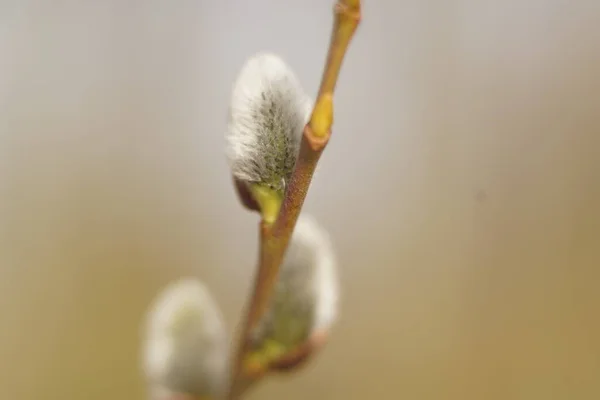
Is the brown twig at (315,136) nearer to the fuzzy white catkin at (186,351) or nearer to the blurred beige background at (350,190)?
the fuzzy white catkin at (186,351)

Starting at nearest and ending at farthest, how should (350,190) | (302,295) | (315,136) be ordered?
(315,136) → (302,295) → (350,190)

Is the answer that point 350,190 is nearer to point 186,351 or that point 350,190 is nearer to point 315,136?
point 186,351

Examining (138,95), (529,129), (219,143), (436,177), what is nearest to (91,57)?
(138,95)

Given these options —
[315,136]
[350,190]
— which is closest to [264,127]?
[315,136]

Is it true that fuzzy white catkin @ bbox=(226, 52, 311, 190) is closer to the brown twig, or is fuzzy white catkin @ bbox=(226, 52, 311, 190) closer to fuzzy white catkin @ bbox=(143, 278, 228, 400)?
the brown twig

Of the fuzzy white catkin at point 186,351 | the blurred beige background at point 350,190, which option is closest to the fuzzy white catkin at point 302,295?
the fuzzy white catkin at point 186,351

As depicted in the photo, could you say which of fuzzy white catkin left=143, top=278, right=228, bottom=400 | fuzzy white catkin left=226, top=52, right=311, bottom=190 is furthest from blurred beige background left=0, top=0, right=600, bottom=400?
fuzzy white catkin left=226, top=52, right=311, bottom=190

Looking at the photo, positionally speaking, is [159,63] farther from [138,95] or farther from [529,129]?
[529,129]
